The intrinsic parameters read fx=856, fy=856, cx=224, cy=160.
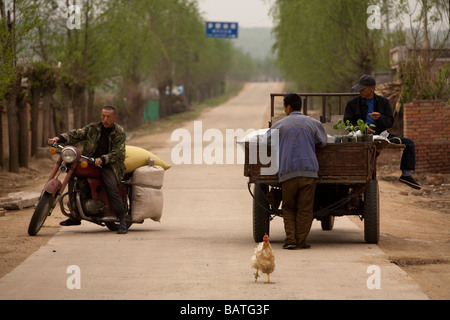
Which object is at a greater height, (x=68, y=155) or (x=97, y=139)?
(x=97, y=139)

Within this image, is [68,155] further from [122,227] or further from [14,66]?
[14,66]

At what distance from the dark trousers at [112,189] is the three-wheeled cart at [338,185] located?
6.74 feet

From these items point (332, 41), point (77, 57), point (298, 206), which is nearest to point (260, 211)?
point (298, 206)

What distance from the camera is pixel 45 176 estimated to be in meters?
23.3

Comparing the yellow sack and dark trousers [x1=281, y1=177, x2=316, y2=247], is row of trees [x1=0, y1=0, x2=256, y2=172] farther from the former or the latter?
dark trousers [x1=281, y1=177, x2=316, y2=247]

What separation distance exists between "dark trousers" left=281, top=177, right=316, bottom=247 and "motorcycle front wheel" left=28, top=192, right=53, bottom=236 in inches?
129

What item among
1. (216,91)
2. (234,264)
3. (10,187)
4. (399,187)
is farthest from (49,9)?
(216,91)

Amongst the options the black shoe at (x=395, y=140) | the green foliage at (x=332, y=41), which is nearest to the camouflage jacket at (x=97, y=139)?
the black shoe at (x=395, y=140)

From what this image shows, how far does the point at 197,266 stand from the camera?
9.05m

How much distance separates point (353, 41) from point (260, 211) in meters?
24.9

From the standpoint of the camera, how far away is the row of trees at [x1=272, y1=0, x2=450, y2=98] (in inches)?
918

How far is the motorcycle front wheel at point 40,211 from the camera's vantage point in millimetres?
11469

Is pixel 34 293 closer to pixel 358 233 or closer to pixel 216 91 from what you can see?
pixel 358 233
